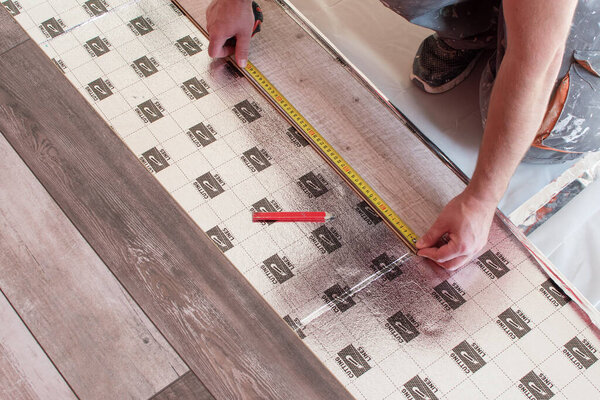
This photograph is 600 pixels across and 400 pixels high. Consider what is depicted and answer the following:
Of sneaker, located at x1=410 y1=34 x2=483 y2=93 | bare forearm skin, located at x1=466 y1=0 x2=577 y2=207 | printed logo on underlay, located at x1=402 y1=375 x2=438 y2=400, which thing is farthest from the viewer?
sneaker, located at x1=410 y1=34 x2=483 y2=93

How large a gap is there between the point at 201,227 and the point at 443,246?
66 centimetres

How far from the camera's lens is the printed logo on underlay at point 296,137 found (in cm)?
191

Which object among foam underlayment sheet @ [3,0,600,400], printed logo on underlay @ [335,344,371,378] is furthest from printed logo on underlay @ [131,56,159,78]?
printed logo on underlay @ [335,344,371,378]

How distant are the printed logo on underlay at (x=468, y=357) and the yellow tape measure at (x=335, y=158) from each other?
288 millimetres

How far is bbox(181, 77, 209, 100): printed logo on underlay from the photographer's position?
6.53 feet

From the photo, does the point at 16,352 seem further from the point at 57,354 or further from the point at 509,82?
the point at 509,82

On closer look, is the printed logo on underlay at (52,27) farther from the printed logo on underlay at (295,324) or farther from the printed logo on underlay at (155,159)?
the printed logo on underlay at (295,324)

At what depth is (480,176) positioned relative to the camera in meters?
1.54

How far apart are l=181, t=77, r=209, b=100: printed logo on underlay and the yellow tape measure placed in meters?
0.15

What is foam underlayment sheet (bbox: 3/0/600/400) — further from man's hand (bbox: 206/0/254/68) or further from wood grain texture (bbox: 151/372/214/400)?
wood grain texture (bbox: 151/372/214/400)

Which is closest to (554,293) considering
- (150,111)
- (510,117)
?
(510,117)

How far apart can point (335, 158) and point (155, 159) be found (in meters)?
0.53

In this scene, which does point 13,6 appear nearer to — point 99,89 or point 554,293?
point 99,89

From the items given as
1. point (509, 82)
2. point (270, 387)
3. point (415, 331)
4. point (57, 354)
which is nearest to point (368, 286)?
point (415, 331)
